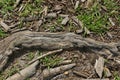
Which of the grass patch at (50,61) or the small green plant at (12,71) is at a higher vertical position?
the grass patch at (50,61)

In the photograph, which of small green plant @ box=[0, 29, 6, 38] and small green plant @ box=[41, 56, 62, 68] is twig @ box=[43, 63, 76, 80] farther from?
small green plant @ box=[0, 29, 6, 38]

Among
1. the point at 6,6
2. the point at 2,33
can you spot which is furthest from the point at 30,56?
the point at 6,6

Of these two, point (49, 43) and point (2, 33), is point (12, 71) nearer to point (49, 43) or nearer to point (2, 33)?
point (49, 43)

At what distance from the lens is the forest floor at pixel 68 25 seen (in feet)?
14.5

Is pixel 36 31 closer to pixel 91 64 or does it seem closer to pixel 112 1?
pixel 91 64

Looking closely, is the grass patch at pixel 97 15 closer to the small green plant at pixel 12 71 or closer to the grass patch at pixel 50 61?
the grass patch at pixel 50 61

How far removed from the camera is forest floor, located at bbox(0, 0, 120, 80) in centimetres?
443

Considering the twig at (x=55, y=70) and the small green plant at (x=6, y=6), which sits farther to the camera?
the small green plant at (x=6, y=6)

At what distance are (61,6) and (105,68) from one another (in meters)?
1.52

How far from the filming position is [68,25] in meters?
5.04

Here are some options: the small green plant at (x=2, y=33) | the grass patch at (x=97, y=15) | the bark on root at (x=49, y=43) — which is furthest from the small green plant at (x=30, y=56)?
the grass patch at (x=97, y=15)

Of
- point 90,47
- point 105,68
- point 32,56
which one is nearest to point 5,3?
point 32,56

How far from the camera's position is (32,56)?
4559 mm

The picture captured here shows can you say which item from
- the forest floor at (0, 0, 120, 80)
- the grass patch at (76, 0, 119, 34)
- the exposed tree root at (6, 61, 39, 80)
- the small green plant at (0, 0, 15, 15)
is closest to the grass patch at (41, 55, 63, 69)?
the forest floor at (0, 0, 120, 80)
